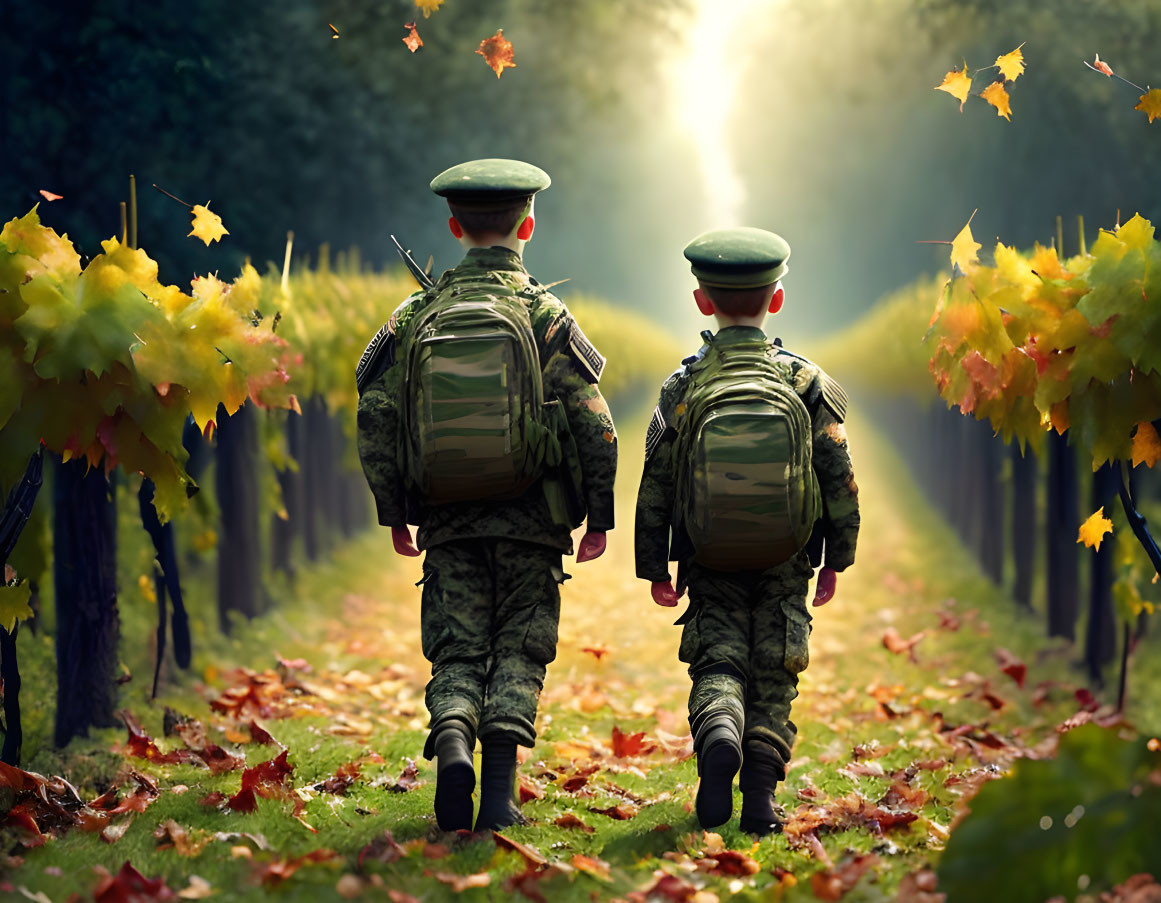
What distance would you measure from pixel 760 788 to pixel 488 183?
7.20 ft

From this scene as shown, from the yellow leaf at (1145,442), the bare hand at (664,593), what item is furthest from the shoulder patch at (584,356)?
the yellow leaf at (1145,442)

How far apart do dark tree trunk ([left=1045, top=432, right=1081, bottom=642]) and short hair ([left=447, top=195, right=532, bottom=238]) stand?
481 cm

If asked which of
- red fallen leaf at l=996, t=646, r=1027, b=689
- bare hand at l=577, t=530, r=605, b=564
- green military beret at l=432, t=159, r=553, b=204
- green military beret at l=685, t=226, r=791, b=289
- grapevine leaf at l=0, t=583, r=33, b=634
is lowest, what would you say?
red fallen leaf at l=996, t=646, r=1027, b=689

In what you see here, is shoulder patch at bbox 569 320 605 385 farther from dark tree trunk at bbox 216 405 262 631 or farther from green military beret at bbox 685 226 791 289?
dark tree trunk at bbox 216 405 262 631

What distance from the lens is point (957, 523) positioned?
Result: 14.3m

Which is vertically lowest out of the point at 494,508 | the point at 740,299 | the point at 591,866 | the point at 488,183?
the point at 591,866

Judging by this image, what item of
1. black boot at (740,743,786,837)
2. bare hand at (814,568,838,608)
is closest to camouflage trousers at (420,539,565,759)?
black boot at (740,743,786,837)

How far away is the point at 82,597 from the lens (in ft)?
17.2

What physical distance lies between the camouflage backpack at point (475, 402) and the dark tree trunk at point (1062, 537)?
4855mm

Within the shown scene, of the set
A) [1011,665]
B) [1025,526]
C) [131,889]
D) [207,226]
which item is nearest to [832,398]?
[207,226]

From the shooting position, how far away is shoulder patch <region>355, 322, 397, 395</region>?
446cm

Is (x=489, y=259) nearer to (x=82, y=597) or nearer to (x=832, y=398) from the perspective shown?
(x=832, y=398)

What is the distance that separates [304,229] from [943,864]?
63.9 ft

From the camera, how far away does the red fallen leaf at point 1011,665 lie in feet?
24.0
